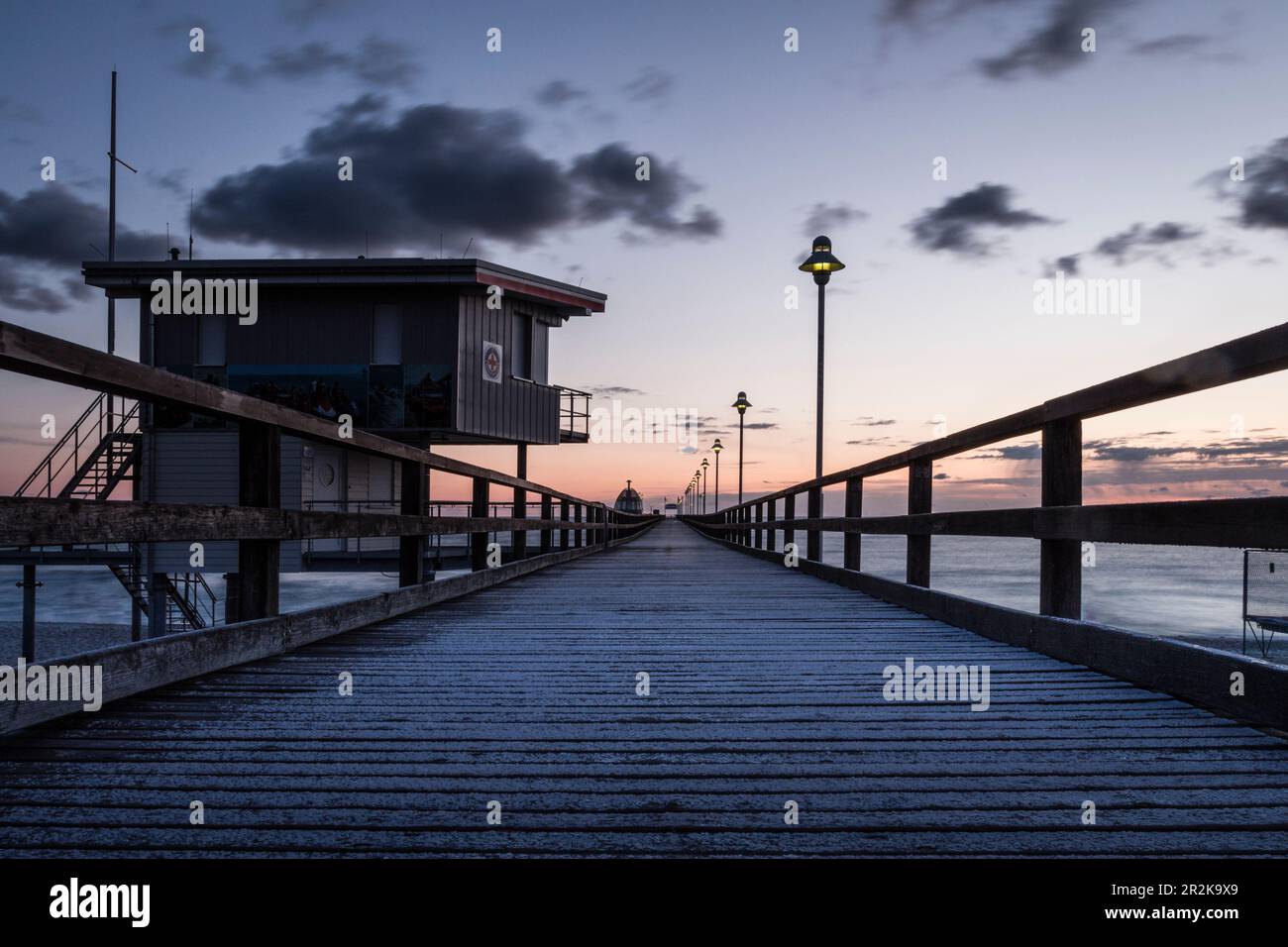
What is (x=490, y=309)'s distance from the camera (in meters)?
23.3

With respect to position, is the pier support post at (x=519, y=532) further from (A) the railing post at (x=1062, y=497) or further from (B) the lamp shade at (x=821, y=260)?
(A) the railing post at (x=1062, y=497)

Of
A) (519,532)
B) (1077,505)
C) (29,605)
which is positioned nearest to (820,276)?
(519,532)

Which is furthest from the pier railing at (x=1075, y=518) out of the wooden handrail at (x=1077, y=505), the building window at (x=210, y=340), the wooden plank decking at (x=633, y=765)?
the building window at (x=210, y=340)

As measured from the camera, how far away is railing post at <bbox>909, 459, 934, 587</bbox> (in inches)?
250

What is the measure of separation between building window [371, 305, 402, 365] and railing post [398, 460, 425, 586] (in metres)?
17.0

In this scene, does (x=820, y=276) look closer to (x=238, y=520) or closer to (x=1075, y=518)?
(x=1075, y=518)

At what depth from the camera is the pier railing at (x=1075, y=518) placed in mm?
2775

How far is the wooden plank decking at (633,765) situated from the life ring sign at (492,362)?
19.3 m

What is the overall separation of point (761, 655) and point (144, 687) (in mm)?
2757

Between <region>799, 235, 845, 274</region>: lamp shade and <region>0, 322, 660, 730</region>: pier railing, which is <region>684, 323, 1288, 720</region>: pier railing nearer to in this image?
<region>0, 322, 660, 730</region>: pier railing

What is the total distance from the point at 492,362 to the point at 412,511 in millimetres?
17646
